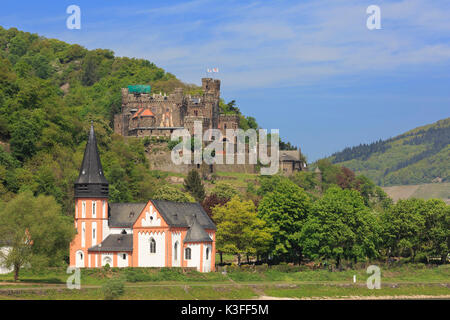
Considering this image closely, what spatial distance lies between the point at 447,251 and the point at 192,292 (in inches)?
1384

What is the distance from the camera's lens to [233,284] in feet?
257

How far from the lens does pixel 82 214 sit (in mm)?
86562

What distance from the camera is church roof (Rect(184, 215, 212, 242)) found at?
283 ft

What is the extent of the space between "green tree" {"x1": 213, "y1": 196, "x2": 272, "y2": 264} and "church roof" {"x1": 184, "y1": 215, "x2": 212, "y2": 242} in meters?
5.53

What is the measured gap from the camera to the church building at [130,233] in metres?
84.9

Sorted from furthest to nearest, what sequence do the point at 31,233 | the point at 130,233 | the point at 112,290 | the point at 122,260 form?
1. the point at 130,233
2. the point at 122,260
3. the point at 31,233
4. the point at 112,290

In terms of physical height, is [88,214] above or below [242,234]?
above

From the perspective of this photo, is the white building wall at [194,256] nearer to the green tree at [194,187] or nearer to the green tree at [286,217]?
the green tree at [286,217]

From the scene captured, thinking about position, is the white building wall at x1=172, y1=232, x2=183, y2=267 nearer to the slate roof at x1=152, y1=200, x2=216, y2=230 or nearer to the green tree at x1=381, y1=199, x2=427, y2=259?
the slate roof at x1=152, y1=200, x2=216, y2=230

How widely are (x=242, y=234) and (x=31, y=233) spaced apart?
1024 inches

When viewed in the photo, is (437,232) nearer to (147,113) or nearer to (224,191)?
(224,191)

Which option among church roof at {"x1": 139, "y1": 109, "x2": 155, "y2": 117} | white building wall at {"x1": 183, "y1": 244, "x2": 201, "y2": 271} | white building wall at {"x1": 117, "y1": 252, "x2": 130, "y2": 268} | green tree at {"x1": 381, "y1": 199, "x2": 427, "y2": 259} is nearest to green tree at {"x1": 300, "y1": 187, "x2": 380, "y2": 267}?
green tree at {"x1": 381, "y1": 199, "x2": 427, "y2": 259}

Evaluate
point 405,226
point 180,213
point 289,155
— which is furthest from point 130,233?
point 289,155
